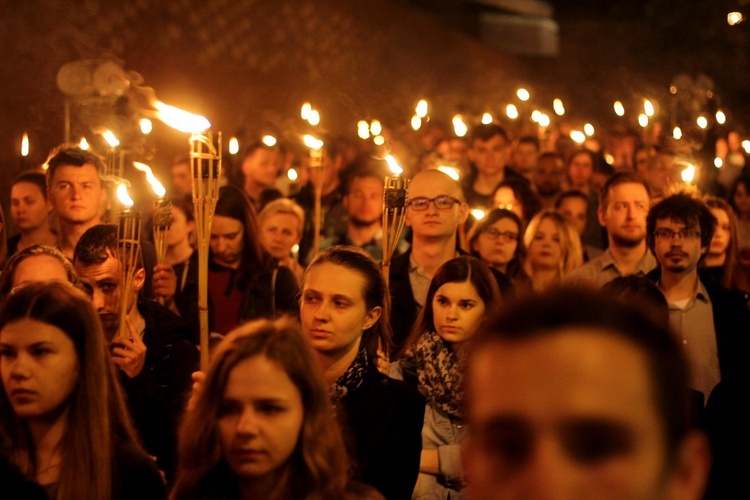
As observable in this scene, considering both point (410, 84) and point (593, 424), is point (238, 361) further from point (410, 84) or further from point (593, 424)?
point (410, 84)

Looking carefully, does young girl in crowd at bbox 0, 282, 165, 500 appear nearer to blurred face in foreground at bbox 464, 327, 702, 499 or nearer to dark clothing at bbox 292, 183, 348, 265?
blurred face in foreground at bbox 464, 327, 702, 499

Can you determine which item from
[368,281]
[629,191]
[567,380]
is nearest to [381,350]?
[368,281]

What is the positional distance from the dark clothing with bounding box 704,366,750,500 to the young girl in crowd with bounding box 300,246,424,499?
952 millimetres

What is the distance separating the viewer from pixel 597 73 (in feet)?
89.3

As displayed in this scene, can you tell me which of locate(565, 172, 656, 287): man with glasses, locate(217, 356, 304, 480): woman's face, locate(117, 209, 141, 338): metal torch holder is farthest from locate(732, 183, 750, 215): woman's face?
locate(217, 356, 304, 480): woman's face

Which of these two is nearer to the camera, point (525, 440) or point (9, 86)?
point (525, 440)

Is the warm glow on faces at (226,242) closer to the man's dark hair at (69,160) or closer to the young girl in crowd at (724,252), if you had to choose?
the man's dark hair at (69,160)

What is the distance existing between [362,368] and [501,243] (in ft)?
9.45

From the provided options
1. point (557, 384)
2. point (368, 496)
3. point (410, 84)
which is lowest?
point (368, 496)

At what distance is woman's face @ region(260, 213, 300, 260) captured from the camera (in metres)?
7.29

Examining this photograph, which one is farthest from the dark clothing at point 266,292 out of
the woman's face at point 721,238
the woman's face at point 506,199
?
the woman's face at point 721,238

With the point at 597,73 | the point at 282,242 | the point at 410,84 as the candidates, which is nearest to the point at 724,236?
the point at 282,242

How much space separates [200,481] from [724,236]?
515cm

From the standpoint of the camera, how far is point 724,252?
23.5 ft
